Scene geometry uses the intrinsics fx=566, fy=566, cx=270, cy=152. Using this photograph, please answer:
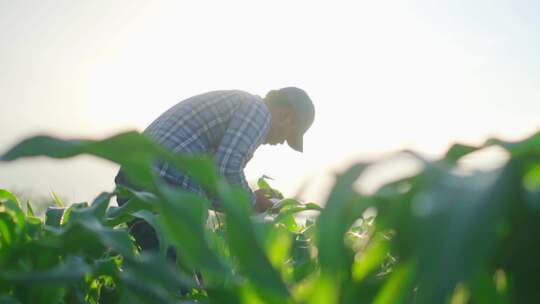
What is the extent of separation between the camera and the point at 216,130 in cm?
288

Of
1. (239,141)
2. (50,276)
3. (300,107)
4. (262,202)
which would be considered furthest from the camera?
(300,107)

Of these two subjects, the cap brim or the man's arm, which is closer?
the man's arm

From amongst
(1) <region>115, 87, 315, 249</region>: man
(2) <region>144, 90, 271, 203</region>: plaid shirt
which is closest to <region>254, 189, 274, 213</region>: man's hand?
(1) <region>115, 87, 315, 249</region>: man

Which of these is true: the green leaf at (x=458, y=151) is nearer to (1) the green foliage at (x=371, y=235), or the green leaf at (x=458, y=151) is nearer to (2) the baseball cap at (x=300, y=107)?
(1) the green foliage at (x=371, y=235)

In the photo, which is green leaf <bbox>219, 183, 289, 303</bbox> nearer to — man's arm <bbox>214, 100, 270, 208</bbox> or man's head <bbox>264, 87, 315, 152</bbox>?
man's arm <bbox>214, 100, 270, 208</bbox>

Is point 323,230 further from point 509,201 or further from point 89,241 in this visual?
point 89,241

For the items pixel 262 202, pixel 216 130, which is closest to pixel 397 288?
pixel 262 202

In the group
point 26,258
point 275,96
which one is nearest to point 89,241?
point 26,258

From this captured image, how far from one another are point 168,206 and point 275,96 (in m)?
3.18

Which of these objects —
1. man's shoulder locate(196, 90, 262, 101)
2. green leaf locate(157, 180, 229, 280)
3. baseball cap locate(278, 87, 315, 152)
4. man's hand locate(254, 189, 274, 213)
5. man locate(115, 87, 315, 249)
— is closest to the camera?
green leaf locate(157, 180, 229, 280)

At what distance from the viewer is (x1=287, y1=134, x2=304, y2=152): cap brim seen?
367 cm

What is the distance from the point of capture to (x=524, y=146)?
35 centimetres

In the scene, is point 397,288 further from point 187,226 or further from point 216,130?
point 216,130

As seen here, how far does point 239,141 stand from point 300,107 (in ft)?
2.54
